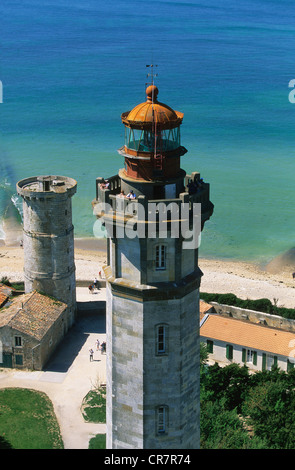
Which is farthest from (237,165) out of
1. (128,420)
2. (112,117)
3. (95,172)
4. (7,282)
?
(128,420)

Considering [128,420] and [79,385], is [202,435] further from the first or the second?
[128,420]

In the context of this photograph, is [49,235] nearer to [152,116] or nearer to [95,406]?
[95,406]

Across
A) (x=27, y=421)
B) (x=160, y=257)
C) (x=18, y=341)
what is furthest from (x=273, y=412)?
(x=160, y=257)

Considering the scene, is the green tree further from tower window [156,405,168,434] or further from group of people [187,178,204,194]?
group of people [187,178,204,194]

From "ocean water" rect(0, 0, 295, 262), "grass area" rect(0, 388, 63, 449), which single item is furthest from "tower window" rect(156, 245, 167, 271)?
"ocean water" rect(0, 0, 295, 262)

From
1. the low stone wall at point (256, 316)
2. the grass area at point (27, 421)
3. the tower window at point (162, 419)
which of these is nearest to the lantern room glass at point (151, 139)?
the tower window at point (162, 419)

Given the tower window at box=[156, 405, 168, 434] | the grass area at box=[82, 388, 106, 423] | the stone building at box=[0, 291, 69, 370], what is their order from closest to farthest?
1. the tower window at box=[156, 405, 168, 434]
2. the grass area at box=[82, 388, 106, 423]
3. the stone building at box=[0, 291, 69, 370]
